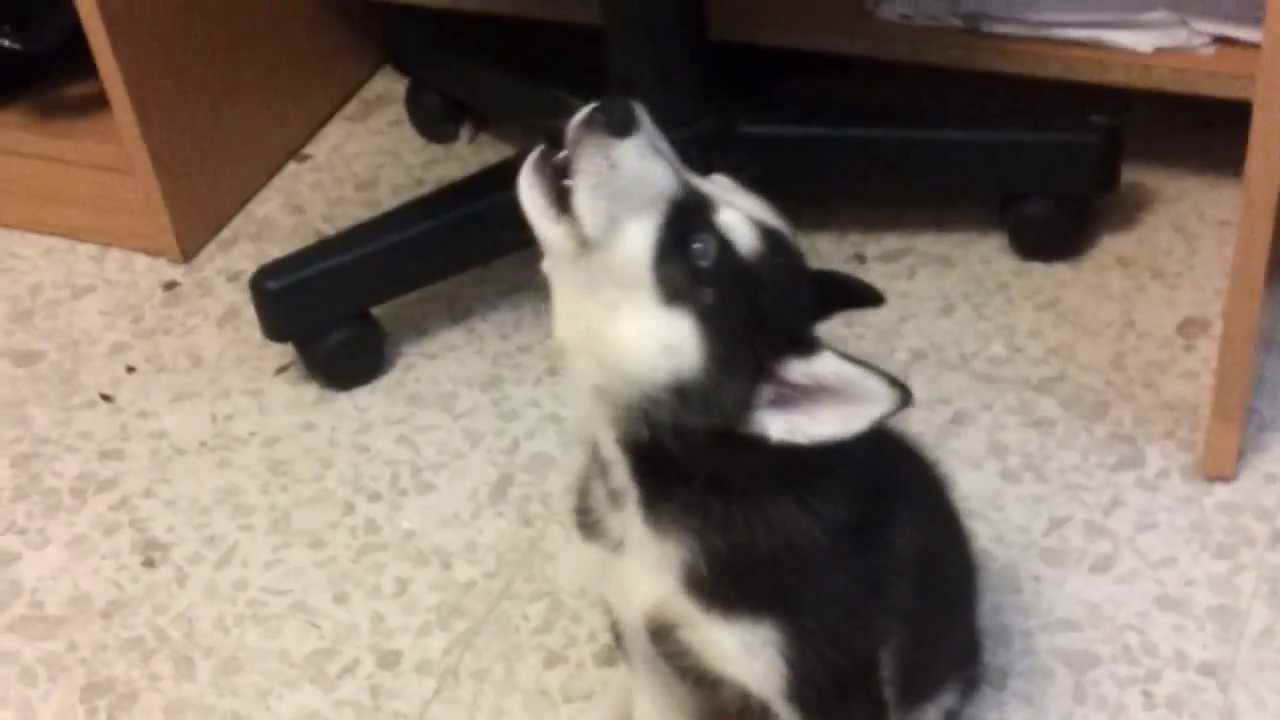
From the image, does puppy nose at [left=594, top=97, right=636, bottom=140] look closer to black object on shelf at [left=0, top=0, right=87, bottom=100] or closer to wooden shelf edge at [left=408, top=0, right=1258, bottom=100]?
wooden shelf edge at [left=408, top=0, right=1258, bottom=100]

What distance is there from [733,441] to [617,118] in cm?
21

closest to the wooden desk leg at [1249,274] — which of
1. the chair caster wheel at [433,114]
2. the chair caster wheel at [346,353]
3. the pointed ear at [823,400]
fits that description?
the pointed ear at [823,400]

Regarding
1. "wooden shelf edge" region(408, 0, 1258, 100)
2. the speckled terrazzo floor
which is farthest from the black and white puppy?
→ "wooden shelf edge" region(408, 0, 1258, 100)

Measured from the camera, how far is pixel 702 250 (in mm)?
942

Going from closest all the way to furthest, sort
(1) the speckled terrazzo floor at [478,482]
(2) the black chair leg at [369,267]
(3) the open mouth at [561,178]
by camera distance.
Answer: (3) the open mouth at [561,178]
(1) the speckled terrazzo floor at [478,482]
(2) the black chair leg at [369,267]

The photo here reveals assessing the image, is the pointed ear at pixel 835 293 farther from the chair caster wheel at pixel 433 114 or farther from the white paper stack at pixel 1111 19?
the chair caster wheel at pixel 433 114

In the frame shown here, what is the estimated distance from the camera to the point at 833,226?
1588mm

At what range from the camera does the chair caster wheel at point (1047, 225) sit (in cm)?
147

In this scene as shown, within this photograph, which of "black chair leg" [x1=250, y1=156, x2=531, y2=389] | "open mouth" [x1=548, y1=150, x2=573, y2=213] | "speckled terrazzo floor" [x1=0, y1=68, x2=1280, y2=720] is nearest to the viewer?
"open mouth" [x1=548, y1=150, x2=573, y2=213]

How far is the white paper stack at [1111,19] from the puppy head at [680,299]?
1.99 feet

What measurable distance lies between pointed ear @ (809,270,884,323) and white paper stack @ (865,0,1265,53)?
568mm

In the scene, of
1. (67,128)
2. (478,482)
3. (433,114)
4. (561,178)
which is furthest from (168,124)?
(561,178)

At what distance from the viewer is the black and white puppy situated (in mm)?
935

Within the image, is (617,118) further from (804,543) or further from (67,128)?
(67,128)
